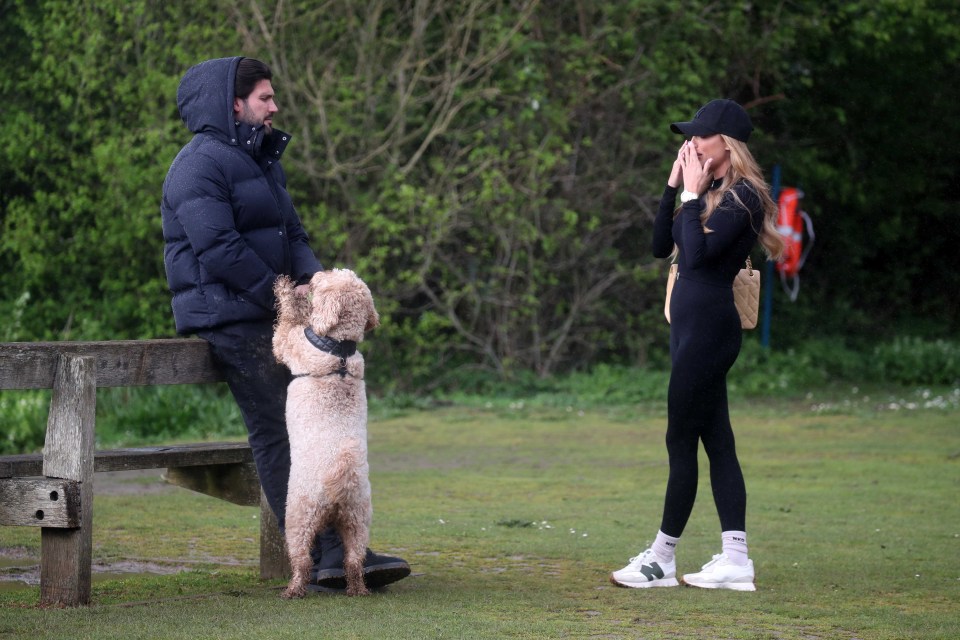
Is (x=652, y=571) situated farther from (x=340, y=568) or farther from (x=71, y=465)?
(x=71, y=465)

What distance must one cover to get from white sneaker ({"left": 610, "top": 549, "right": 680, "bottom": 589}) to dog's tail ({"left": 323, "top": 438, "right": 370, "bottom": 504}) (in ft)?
4.27

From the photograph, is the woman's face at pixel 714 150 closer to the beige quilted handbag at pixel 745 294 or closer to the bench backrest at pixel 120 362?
the beige quilted handbag at pixel 745 294

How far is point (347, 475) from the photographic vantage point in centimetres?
516

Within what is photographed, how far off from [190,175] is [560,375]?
10791 mm

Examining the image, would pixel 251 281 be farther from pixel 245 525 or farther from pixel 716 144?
pixel 245 525

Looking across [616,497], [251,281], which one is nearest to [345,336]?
[251,281]

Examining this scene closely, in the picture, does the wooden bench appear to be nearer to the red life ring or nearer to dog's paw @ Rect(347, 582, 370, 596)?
dog's paw @ Rect(347, 582, 370, 596)

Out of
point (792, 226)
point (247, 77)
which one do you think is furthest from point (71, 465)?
point (792, 226)

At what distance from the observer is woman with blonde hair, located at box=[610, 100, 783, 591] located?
5664mm

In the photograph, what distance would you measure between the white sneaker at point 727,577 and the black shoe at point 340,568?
135 cm

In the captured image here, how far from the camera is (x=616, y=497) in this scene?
869cm

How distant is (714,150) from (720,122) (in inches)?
4.9

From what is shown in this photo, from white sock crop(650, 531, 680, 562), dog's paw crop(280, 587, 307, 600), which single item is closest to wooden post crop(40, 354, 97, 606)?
dog's paw crop(280, 587, 307, 600)

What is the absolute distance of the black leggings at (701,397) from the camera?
5688 mm
